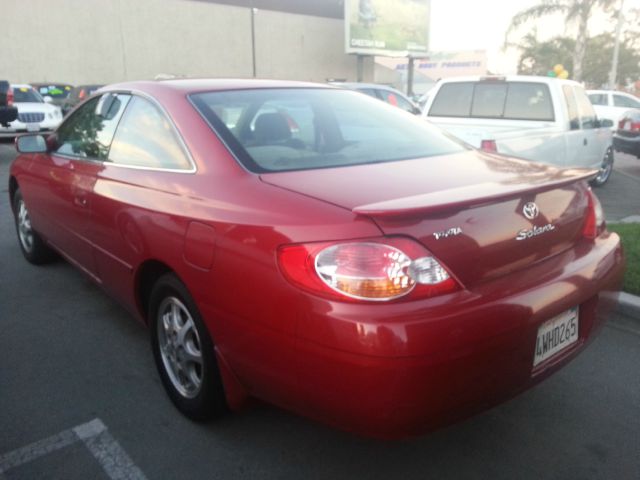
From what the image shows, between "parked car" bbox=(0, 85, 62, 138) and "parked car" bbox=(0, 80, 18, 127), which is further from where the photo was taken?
"parked car" bbox=(0, 85, 62, 138)

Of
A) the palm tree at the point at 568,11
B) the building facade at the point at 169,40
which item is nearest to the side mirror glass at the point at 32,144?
the palm tree at the point at 568,11

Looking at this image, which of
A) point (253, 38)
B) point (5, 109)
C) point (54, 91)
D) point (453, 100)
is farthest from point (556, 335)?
point (253, 38)

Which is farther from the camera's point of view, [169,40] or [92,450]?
[169,40]

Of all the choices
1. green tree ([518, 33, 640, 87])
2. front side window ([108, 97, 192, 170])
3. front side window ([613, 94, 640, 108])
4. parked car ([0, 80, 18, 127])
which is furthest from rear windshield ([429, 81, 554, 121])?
green tree ([518, 33, 640, 87])

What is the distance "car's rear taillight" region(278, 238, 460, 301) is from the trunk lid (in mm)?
57

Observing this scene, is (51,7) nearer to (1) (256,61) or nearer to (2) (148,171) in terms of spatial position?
(1) (256,61)

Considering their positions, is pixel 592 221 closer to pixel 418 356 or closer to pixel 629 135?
pixel 418 356

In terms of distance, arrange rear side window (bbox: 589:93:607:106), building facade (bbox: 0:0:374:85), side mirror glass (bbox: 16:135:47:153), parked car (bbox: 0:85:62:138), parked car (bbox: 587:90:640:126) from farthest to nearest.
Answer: building facade (bbox: 0:0:374:85) < rear side window (bbox: 589:93:607:106) < parked car (bbox: 587:90:640:126) < parked car (bbox: 0:85:62:138) < side mirror glass (bbox: 16:135:47:153)

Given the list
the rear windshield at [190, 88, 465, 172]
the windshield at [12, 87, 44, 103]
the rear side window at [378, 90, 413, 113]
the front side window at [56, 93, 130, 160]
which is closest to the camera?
the rear windshield at [190, 88, 465, 172]

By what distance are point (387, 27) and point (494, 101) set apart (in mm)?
35204

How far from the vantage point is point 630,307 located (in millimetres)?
3914

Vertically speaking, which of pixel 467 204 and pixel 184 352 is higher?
pixel 467 204

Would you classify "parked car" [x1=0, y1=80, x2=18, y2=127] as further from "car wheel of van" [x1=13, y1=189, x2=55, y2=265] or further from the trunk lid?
the trunk lid

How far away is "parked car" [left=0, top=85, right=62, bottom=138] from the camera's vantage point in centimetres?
1411
